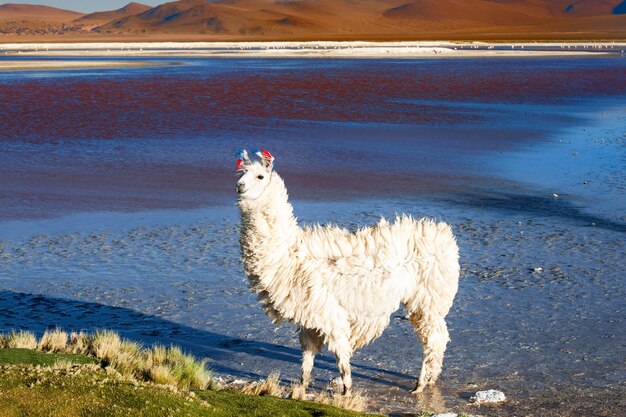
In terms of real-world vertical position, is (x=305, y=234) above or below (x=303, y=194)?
above

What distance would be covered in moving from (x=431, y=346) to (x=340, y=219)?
4.59 metres

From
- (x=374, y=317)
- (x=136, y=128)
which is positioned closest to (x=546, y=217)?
(x=374, y=317)

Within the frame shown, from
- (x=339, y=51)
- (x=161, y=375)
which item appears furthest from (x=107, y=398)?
(x=339, y=51)

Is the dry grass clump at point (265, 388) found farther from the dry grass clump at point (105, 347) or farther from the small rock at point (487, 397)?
the small rock at point (487, 397)

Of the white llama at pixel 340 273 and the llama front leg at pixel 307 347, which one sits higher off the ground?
the white llama at pixel 340 273

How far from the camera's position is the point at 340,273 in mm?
5246

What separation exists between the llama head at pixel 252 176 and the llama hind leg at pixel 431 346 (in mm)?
1448

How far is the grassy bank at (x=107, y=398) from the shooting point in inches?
142

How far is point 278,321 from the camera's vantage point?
5.33m

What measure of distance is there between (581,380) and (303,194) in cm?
650

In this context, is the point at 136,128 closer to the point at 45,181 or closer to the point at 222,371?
the point at 45,181

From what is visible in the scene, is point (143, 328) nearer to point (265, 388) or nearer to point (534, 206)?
point (265, 388)

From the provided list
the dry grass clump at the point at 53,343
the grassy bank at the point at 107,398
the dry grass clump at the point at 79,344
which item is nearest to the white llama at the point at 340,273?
the grassy bank at the point at 107,398

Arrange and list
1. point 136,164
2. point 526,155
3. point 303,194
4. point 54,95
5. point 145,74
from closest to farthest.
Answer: point 303,194 < point 136,164 < point 526,155 < point 54,95 < point 145,74
